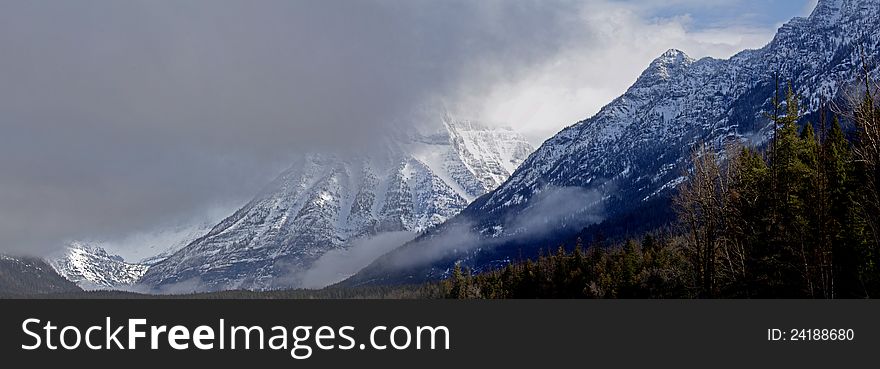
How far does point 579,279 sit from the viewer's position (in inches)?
4722

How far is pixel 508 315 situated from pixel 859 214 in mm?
28041

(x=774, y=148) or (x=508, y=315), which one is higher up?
(x=774, y=148)

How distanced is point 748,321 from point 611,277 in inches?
3172

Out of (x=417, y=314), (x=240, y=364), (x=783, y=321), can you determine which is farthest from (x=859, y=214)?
(x=240, y=364)

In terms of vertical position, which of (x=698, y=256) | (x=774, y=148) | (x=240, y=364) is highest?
(x=774, y=148)

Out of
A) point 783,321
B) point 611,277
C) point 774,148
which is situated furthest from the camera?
point 611,277

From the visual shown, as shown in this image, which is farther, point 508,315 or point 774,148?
point 774,148

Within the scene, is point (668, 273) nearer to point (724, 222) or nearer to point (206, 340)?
point (724, 222)

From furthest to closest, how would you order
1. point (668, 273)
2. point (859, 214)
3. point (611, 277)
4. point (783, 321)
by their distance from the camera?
point (611, 277)
point (668, 273)
point (859, 214)
point (783, 321)

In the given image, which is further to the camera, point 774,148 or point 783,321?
point 774,148

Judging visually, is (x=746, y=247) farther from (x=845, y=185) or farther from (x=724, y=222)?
(x=845, y=185)

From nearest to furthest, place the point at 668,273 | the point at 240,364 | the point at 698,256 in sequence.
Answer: the point at 240,364 → the point at 698,256 → the point at 668,273

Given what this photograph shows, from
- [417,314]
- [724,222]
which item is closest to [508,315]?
[417,314]

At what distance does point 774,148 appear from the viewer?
2058 inches
